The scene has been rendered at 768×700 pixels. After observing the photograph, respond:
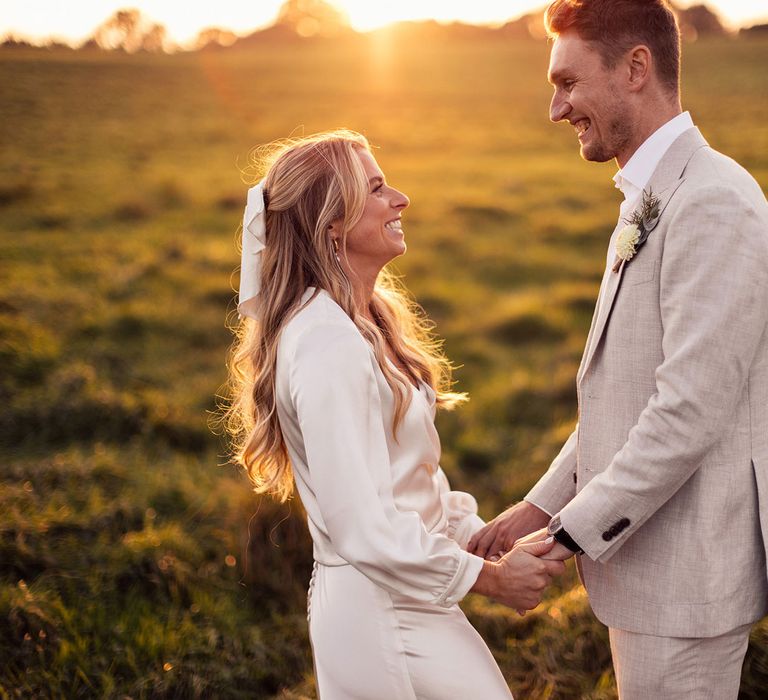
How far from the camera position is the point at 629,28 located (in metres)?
2.64

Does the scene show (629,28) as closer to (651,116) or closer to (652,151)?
(651,116)

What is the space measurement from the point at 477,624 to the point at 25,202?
1247cm

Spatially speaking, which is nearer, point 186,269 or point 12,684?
point 12,684

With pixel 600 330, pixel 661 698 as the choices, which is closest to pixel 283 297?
pixel 600 330

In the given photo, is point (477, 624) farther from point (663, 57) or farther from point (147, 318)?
point (147, 318)

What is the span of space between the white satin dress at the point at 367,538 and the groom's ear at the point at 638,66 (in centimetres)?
122

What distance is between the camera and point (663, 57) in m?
2.66

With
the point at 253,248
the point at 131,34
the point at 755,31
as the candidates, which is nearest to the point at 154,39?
the point at 131,34

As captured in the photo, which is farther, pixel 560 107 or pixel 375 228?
pixel 375 228

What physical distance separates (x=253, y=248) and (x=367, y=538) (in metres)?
1.12

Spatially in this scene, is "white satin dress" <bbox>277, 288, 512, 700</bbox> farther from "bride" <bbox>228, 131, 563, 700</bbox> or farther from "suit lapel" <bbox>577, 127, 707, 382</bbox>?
"suit lapel" <bbox>577, 127, 707, 382</bbox>

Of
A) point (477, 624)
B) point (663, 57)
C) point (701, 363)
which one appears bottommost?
point (477, 624)

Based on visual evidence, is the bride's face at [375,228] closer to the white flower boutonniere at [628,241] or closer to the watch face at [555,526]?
the white flower boutonniere at [628,241]

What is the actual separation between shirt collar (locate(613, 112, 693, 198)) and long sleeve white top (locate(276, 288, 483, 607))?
105 cm
